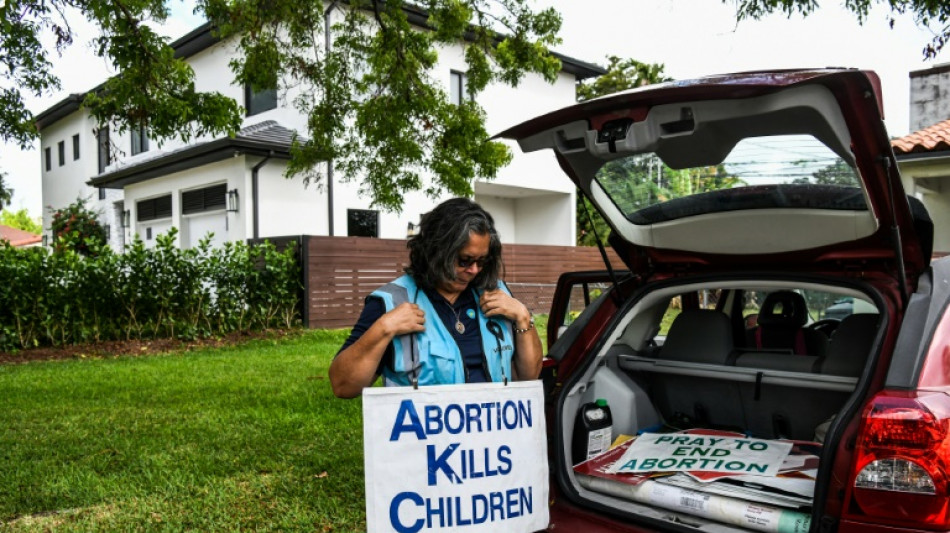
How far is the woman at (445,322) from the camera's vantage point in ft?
7.24

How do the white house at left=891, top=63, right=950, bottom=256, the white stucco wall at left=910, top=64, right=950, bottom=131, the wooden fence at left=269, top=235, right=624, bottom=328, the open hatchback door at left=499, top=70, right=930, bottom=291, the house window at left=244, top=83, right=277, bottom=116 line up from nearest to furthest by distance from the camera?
the open hatchback door at left=499, top=70, right=930, bottom=291, the white house at left=891, top=63, right=950, bottom=256, the wooden fence at left=269, top=235, right=624, bottom=328, the white stucco wall at left=910, top=64, right=950, bottom=131, the house window at left=244, top=83, right=277, bottom=116

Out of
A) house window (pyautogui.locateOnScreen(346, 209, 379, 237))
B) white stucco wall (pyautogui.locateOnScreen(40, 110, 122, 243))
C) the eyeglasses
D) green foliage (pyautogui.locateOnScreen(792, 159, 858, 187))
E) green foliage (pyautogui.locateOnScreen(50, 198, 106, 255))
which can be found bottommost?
the eyeglasses

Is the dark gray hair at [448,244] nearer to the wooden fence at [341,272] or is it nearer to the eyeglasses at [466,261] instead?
the eyeglasses at [466,261]

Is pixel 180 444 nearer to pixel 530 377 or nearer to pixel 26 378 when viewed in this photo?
pixel 530 377

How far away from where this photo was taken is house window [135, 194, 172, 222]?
687 inches

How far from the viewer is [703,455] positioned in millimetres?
2676

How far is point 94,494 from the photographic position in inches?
153

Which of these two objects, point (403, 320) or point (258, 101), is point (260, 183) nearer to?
point (258, 101)

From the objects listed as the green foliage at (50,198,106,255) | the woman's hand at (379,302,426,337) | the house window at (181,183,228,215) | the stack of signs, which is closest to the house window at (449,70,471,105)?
the house window at (181,183,228,215)

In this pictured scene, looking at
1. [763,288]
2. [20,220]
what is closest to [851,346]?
[763,288]

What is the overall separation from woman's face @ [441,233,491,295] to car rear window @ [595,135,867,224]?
2.40 feet

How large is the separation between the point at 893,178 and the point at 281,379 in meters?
6.54

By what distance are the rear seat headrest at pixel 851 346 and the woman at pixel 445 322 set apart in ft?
4.26

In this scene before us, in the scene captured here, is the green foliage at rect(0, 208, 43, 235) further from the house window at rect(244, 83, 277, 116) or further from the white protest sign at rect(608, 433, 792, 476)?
the white protest sign at rect(608, 433, 792, 476)
